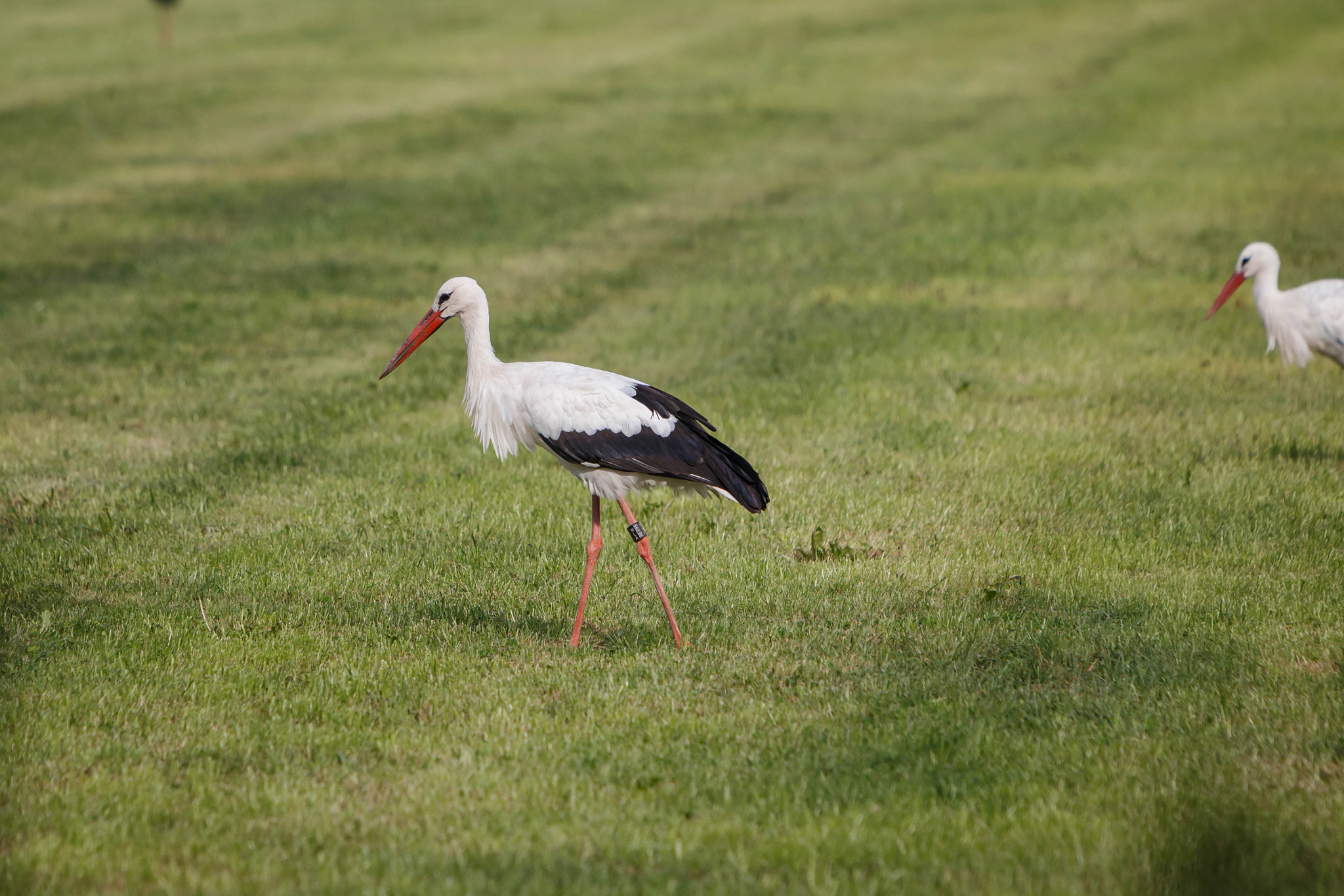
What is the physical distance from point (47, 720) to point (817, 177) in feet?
60.0

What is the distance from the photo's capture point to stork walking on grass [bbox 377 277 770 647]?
251 inches

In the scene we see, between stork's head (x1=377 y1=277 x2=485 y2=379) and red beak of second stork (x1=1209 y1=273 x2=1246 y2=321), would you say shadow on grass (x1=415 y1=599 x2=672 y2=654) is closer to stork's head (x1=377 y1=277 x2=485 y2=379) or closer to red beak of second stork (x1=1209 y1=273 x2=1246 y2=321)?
stork's head (x1=377 y1=277 x2=485 y2=379)

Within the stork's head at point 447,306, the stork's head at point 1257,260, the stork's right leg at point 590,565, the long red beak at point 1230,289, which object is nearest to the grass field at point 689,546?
the stork's right leg at point 590,565

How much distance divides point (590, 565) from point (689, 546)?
134cm

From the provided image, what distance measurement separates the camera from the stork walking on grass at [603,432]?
6363 mm

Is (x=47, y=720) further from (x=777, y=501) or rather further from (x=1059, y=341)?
(x=1059, y=341)

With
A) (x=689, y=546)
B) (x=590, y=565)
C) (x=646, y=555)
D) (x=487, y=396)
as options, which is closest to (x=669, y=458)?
(x=646, y=555)

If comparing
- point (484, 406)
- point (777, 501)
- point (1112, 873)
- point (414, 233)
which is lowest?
point (1112, 873)

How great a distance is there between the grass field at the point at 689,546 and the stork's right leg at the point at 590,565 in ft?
0.41

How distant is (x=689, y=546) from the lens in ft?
25.1

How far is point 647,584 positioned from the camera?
7.10m

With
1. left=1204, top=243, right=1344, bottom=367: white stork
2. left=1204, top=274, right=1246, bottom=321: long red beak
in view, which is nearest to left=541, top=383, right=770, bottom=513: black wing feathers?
left=1204, top=243, right=1344, bottom=367: white stork

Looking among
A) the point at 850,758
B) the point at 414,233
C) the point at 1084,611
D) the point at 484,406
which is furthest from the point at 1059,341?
the point at 414,233

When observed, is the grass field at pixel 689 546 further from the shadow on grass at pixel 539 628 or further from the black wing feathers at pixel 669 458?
the black wing feathers at pixel 669 458
